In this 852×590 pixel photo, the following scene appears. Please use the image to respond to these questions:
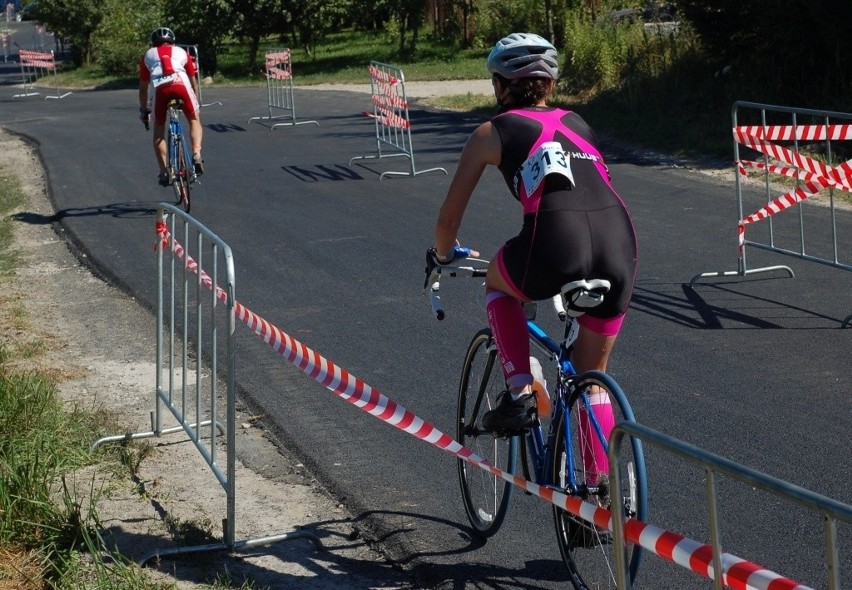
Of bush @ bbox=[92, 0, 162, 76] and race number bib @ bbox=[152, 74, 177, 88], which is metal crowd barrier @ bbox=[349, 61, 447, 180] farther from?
bush @ bbox=[92, 0, 162, 76]

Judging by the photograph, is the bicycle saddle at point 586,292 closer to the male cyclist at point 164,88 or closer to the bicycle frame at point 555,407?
the bicycle frame at point 555,407

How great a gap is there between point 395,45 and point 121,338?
35.9 m

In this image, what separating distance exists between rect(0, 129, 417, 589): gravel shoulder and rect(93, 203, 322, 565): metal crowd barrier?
3.6 inches

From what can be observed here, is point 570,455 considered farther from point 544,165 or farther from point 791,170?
point 791,170

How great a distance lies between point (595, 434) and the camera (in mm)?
4160

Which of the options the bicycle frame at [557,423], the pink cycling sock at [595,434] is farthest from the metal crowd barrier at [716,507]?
the bicycle frame at [557,423]

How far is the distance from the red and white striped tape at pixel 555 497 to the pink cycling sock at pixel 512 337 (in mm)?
382

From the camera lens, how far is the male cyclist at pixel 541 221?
4.20 m

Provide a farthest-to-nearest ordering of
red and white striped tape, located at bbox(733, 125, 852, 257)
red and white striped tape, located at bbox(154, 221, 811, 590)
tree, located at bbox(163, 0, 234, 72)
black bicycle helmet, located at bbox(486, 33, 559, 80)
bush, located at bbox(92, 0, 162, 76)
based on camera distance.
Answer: bush, located at bbox(92, 0, 162, 76) → tree, located at bbox(163, 0, 234, 72) → red and white striped tape, located at bbox(733, 125, 852, 257) → black bicycle helmet, located at bbox(486, 33, 559, 80) → red and white striped tape, located at bbox(154, 221, 811, 590)

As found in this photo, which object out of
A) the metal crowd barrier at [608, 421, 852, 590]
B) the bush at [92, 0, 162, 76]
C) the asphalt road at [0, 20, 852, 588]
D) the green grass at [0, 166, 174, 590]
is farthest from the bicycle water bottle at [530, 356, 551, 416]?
the bush at [92, 0, 162, 76]

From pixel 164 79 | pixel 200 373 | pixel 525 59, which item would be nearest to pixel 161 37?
pixel 164 79

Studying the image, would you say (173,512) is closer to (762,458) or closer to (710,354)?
(762,458)

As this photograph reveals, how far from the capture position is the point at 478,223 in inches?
475

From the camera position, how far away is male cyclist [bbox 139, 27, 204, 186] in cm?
1321
